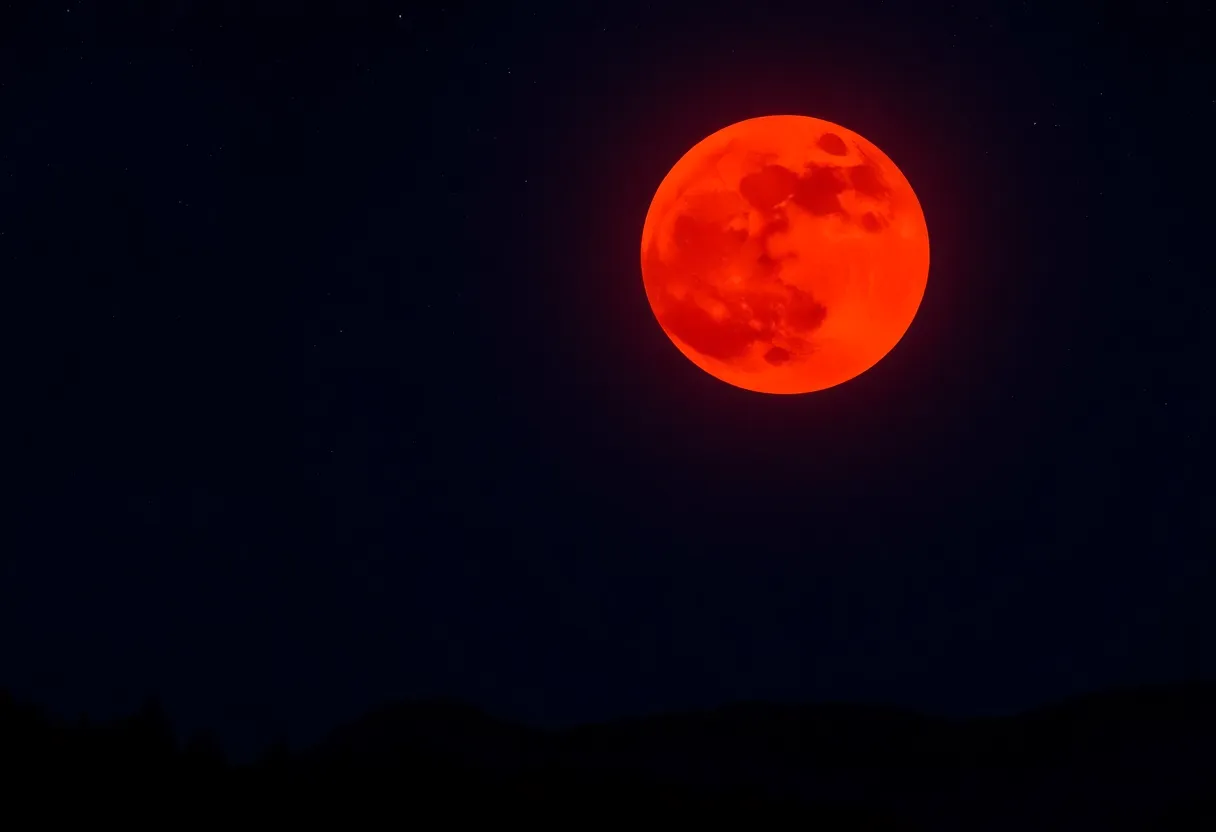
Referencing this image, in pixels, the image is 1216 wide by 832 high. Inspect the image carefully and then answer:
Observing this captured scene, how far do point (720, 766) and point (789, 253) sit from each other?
1217 cm

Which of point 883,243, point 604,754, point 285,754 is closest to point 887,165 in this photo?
point 883,243

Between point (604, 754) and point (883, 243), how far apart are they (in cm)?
1185

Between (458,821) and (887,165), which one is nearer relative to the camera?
(458,821)

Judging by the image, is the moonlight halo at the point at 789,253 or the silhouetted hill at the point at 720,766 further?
the moonlight halo at the point at 789,253

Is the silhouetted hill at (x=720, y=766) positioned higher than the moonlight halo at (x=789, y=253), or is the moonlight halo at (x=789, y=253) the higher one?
the moonlight halo at (x=789, y=253)

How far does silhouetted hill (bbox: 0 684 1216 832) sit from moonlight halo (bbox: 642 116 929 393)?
609cm

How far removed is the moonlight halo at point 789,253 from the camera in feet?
51.4

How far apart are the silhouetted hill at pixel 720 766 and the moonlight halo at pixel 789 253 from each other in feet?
20.0

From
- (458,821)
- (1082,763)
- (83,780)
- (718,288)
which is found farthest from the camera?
(1082,763)

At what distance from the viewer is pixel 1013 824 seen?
19672 millimetres

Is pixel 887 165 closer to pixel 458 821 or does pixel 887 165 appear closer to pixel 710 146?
pixel 710 146

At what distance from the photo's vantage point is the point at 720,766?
23609 millimetres

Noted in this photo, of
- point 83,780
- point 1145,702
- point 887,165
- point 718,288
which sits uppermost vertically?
point 887,165

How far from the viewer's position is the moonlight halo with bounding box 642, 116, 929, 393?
15.7 meters
